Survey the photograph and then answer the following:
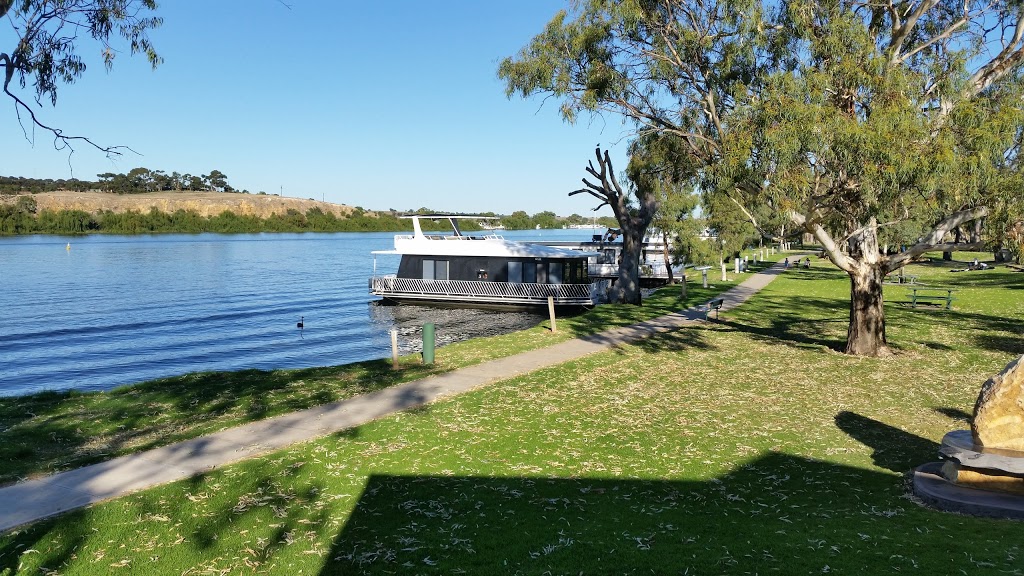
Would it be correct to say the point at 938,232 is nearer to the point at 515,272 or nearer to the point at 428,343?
the point at 428,343

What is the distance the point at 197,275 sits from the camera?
63.3 metres

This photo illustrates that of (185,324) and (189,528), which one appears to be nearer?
(189,528)

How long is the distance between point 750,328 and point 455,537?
723 inches

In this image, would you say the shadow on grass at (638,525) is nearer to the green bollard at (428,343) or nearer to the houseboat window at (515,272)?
the green bollard at (428,343)

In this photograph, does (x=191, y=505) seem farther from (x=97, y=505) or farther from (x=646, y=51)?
(x=646, y=51)

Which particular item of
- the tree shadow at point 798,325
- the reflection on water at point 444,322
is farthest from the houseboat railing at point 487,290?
the tree shadow at point 798,325

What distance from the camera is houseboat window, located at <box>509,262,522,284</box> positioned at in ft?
135

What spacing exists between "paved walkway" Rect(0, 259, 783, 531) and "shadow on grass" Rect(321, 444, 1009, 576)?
2826 mm

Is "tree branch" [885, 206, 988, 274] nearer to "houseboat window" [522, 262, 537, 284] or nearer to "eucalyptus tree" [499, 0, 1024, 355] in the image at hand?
"eucalyptus tree" [499, 0, 1024, 355]

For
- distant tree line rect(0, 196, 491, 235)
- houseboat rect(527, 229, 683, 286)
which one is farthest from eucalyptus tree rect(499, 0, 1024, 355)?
distant tree line rect(0, 196, 491, 235)

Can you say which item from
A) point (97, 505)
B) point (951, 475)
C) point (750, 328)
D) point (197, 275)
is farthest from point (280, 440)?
point (197, 275)

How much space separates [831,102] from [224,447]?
14.7 meters

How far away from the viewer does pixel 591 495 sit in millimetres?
8961

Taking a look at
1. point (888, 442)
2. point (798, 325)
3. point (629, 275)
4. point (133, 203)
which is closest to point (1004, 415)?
point (888, 442)
